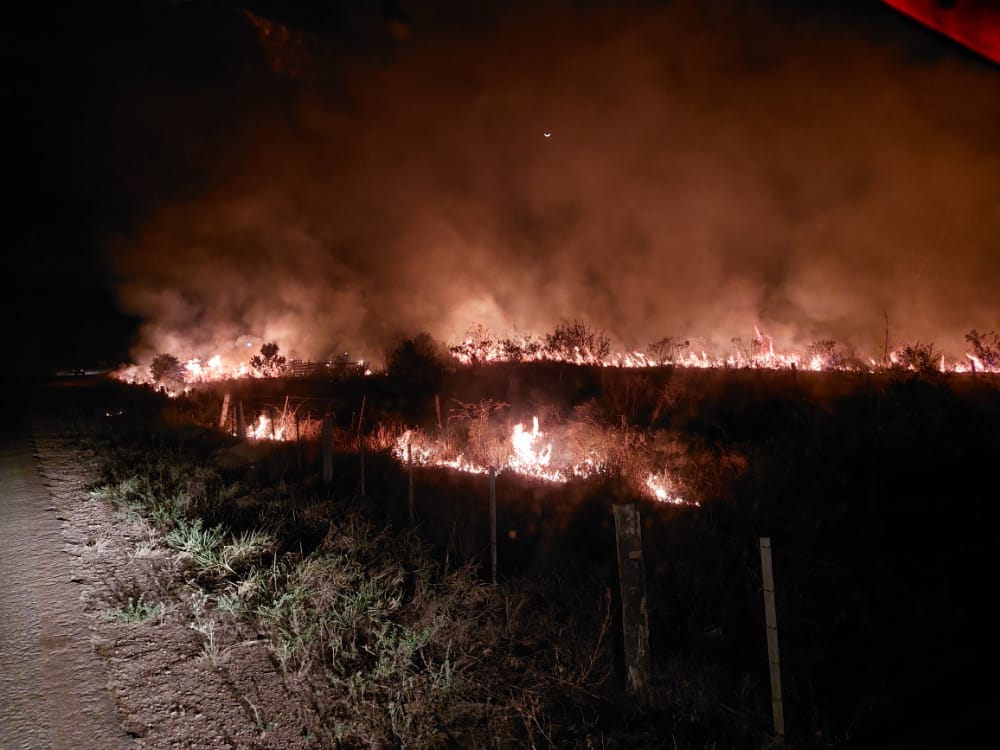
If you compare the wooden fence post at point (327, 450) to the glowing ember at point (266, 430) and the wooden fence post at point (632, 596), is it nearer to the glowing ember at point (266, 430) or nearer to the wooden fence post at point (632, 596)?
the wooden fence post at point (632, 596)

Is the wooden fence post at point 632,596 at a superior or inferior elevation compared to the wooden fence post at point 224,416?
inferior

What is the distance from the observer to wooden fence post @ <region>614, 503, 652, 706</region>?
3846 millimetres

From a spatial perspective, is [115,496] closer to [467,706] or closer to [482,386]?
[467,706]

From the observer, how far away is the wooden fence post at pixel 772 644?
3.51 metres

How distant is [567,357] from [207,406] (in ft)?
44.2

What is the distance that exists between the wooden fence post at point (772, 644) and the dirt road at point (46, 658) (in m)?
3.68

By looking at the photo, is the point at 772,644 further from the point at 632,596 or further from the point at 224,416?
the point at 224,416

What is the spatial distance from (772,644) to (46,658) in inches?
181

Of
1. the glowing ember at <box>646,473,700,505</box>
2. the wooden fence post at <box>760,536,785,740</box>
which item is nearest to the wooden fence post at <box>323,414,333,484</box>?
the glowing ember at <box>646,473,700,505</box>

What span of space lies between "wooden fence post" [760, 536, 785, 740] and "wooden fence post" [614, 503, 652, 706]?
77 centimetres

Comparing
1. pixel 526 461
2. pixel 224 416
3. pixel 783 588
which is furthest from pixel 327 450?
pixel 224 416

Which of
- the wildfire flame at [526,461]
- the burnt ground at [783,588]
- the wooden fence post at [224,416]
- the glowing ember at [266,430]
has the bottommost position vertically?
the burnt ground at [783,588]

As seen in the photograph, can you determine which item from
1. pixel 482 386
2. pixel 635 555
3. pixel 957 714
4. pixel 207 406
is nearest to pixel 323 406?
pixel 207 406

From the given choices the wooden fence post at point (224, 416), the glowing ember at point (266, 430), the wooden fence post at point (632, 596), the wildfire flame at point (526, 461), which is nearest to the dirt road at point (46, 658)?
the wooden fence post at point (632, 596)
